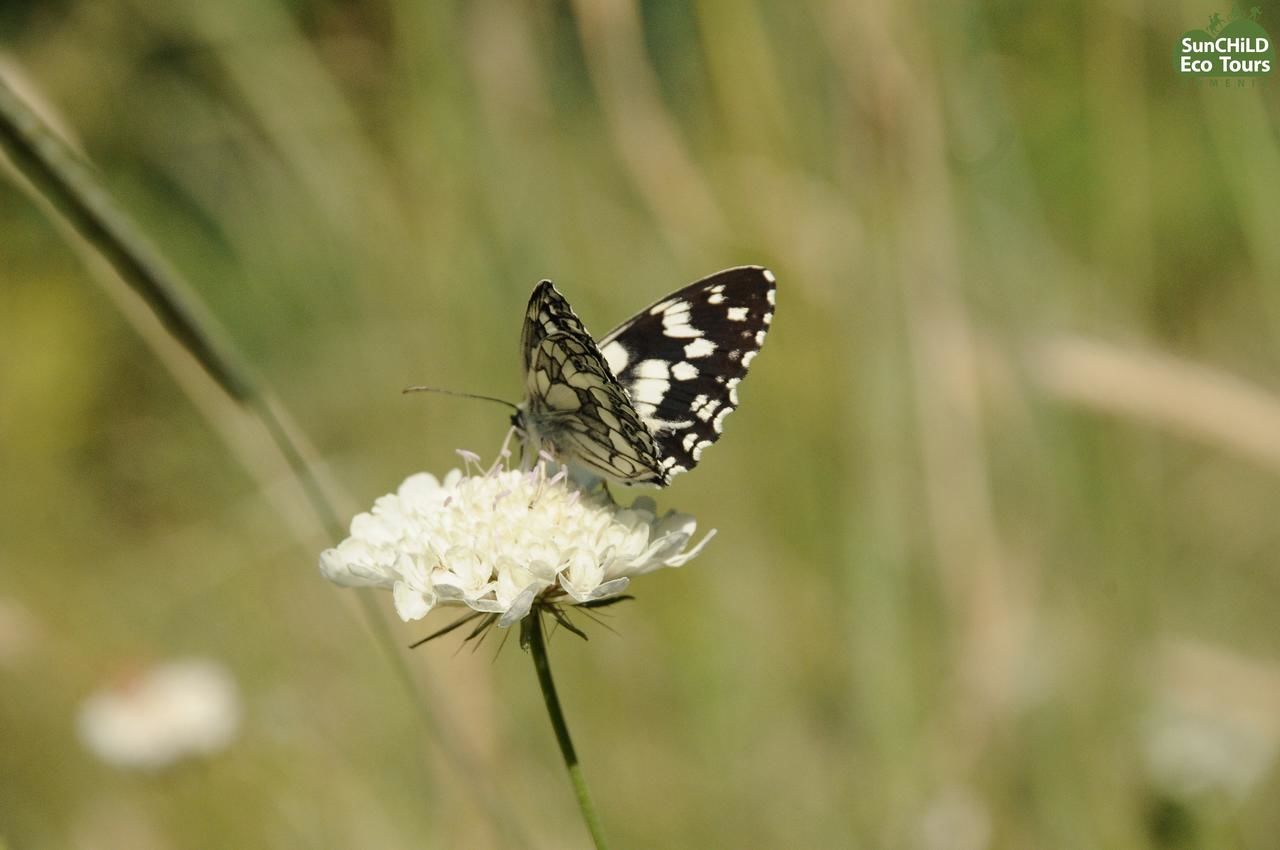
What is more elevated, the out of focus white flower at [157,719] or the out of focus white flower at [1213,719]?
the out of focus white flower at [157,719]

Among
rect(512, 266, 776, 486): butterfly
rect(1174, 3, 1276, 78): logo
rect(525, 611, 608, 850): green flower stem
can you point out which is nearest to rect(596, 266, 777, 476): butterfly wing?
rect(512, 266, 776, 486): butterfly

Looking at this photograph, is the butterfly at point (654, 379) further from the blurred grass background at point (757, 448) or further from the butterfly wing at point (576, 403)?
the blurred grass background at point (757, 448)

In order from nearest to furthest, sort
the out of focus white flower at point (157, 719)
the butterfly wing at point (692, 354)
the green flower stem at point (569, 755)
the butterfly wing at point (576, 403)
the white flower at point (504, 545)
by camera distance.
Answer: the green flower stem at point (569, 755) → the white flower at point (504, 545) → the butterfly wing at point (576, 403) → the butterfly wing at point (692, 354) → the out of focus white flower at point (157, 719)

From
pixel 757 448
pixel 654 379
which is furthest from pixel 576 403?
pixel 757 448

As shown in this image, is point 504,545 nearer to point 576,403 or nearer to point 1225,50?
point 576,403

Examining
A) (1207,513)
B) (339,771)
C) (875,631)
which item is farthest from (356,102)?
(1207,513)

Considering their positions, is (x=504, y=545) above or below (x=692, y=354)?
below

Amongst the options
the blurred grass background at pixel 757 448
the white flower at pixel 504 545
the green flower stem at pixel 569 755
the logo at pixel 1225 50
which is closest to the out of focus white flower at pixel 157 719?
the blurred grass background at pixel 757 448
